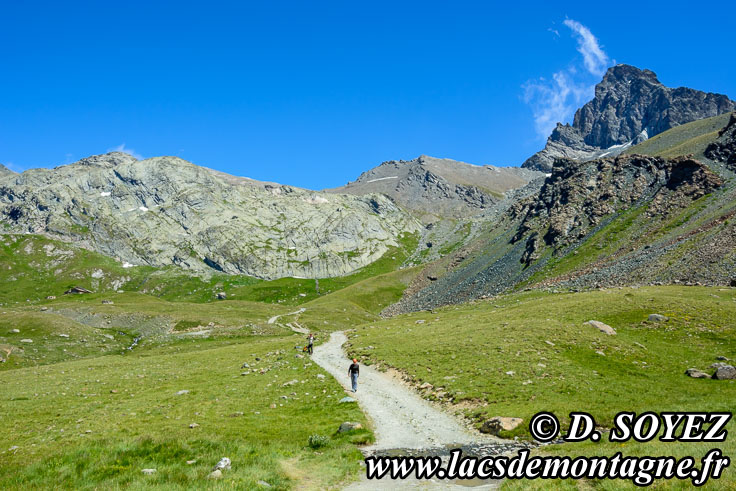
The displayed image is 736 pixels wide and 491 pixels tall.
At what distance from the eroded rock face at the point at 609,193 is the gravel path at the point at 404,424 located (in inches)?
3974

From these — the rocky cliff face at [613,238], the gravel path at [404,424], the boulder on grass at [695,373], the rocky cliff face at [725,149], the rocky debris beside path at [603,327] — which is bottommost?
the boulder on grass at [695,373]

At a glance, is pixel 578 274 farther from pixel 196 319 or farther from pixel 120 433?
pixel 196 319

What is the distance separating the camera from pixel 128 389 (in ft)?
119

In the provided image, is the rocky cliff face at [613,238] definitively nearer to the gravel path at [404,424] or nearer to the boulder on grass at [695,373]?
the boulder on grass at [695,373]

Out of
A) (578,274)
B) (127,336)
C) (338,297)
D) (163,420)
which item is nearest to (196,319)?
(127,336)

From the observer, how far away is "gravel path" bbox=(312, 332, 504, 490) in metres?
16.2

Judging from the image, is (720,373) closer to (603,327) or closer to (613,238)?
(603,327)

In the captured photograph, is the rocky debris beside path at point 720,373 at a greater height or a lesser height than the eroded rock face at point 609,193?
lesser

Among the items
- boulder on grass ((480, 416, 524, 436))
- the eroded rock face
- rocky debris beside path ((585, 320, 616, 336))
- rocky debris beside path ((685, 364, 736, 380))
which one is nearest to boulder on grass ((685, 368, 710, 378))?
rocky debris beside path ((685, 364, 736, 380))

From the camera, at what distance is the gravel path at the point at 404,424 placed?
16.2 m

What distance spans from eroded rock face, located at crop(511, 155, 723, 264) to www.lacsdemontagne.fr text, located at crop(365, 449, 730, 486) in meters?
114

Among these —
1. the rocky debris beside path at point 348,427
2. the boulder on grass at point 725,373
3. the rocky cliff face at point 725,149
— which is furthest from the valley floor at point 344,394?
the rocky cliff face at point 725,149

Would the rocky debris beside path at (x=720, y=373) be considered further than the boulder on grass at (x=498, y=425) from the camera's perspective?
Yes

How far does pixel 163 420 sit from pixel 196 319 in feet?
304
